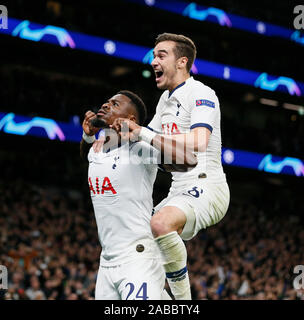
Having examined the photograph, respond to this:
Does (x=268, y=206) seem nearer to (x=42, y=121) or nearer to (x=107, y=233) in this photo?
(x=42, y=121)

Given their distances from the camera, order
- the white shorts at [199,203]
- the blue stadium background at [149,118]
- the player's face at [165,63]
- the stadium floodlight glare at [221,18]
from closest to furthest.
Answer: the white shorts at [199,203] → the player's face at [165,63] → the blue stadium background at [149,118] → the stadium floodlight glare at [221,18]

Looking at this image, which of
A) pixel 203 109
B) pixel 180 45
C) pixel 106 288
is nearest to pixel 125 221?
pixel 106 288

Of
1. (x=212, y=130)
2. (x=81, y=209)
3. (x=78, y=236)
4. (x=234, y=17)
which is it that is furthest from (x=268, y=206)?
(x=212, y=130)

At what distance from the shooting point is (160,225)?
4.57m

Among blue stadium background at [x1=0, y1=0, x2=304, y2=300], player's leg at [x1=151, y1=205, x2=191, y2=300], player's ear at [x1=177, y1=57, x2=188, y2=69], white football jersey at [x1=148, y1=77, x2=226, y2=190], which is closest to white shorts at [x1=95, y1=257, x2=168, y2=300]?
player's leg at [x1=151, y1=205, x2=191, y2=300]

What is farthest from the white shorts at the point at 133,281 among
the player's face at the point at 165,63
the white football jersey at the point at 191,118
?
the player's face at the point at 165,63

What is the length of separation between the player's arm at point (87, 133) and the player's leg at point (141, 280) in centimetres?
139

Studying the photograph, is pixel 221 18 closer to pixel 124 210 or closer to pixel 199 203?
pixel 199 203

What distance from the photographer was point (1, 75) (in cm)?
2030

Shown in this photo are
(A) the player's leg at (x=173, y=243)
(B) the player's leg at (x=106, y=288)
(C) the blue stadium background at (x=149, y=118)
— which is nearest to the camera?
(A) the player's leg at (x=173, y=243)

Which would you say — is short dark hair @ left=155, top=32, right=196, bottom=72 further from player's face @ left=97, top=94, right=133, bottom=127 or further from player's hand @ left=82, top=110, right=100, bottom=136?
player's hand @ left=82, top=110, right=100, bottom=136

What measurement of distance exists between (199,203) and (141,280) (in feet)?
3.11

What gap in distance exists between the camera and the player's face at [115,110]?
16.2ft

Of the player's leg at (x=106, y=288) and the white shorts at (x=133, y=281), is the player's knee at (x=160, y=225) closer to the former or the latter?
the white shorts at (x=133, y=281)
